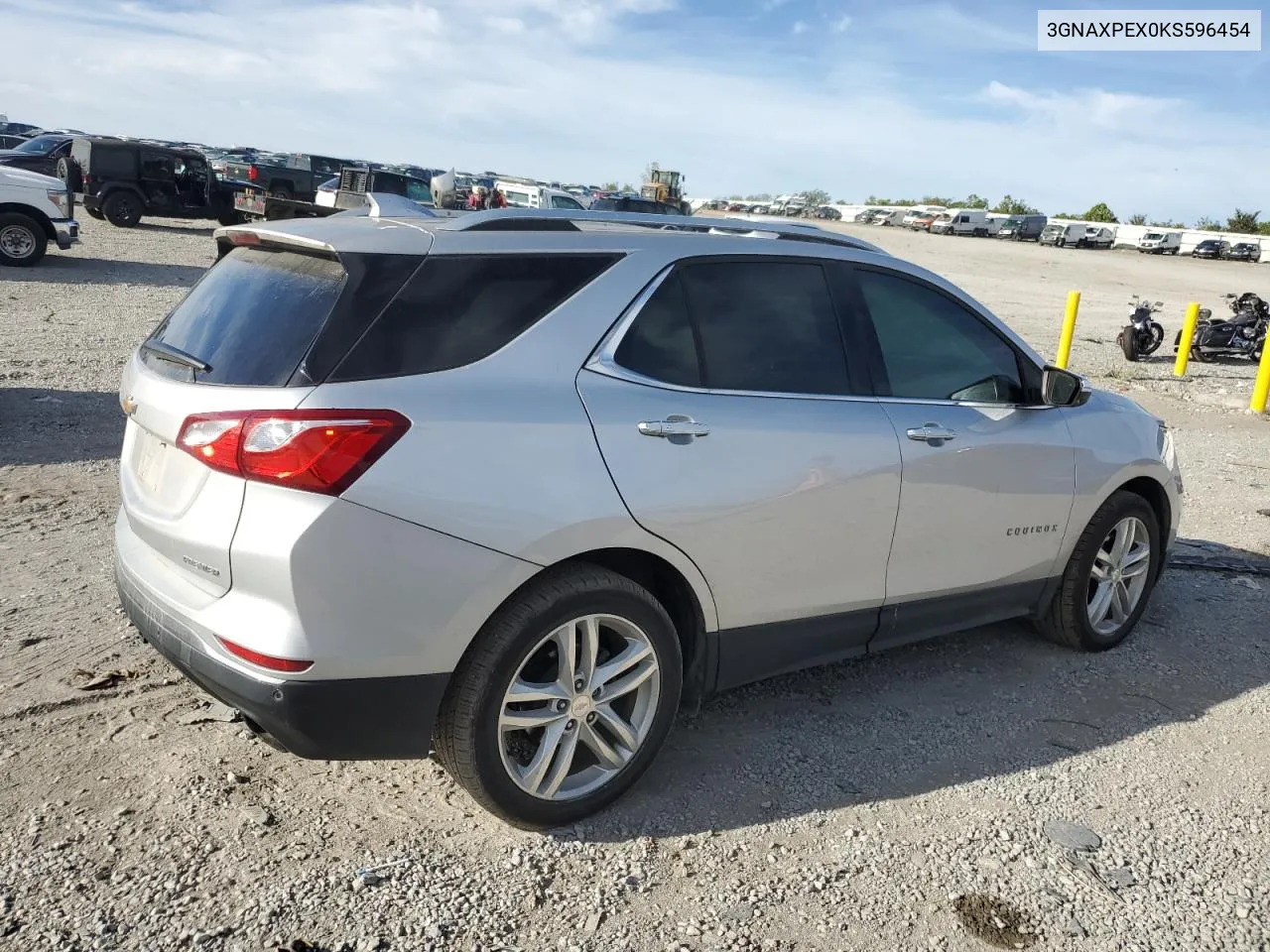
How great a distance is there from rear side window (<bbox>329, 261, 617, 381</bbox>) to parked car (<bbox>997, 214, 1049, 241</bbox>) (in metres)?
64.9

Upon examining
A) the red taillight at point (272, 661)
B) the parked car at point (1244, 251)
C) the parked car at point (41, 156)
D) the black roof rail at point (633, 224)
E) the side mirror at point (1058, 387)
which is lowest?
the red taillight at point (272, 661)

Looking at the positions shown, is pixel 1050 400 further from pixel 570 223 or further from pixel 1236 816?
pixel 570 223

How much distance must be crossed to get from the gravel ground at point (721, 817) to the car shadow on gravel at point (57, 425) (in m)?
1.76

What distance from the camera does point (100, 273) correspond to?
656 inches

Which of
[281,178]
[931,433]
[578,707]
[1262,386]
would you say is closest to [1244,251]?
[281,178]

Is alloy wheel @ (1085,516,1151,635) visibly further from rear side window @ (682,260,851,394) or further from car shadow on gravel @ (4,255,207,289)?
car shadow on gravel @ (4,255,207,289)

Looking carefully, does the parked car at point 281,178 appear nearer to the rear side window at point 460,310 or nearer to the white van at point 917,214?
the rear side window at point 460,310

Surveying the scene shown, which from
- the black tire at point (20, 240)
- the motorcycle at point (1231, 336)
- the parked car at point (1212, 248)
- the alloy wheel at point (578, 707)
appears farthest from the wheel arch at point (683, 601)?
the parked car at point (1212, 248)

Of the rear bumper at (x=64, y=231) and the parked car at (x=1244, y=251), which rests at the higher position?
the parked car at (x=1244, y=251)

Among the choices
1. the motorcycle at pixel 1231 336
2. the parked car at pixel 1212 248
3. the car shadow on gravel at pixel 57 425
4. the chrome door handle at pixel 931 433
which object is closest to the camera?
the chrome door handle at pixel 931 433

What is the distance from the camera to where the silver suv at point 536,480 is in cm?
277

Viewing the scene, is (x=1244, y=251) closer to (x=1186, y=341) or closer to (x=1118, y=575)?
(x=1186, y=341)

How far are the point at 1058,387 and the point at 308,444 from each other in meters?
3.20

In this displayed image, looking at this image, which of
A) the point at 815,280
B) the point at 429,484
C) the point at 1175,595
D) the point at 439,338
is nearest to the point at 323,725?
the point at 429,484
